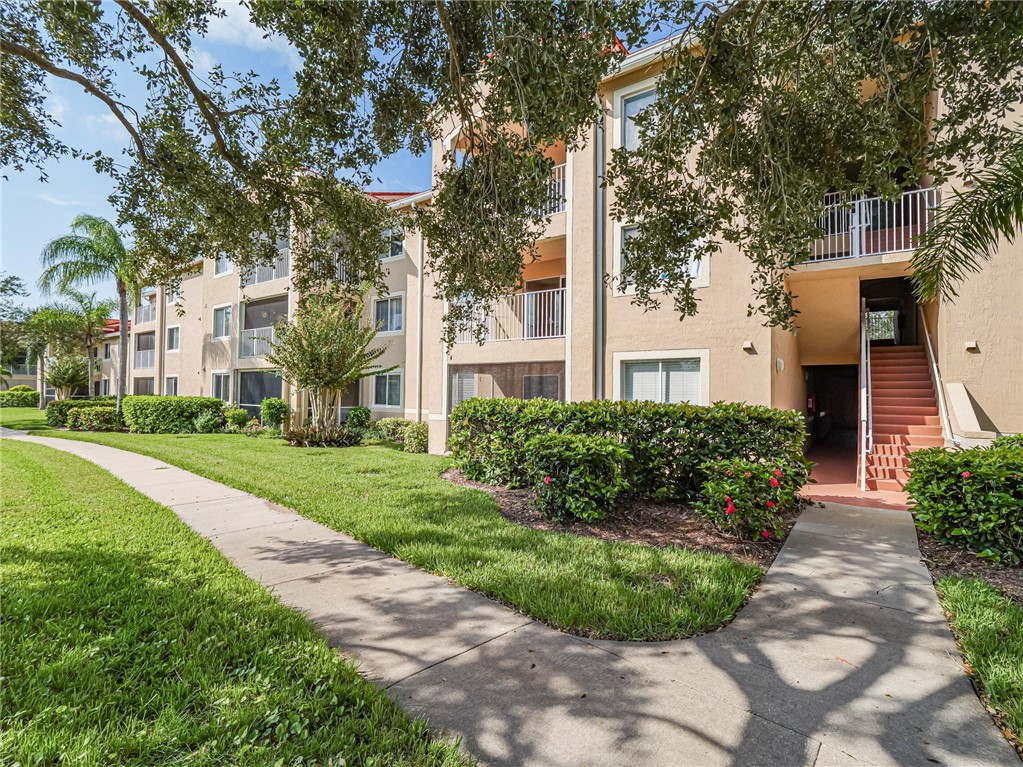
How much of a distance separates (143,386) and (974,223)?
35335 millimetres

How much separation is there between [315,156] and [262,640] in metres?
5.77

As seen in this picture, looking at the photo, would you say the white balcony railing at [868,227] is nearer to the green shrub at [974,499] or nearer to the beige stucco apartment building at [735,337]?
the beige stucco apartment building at [735,337]

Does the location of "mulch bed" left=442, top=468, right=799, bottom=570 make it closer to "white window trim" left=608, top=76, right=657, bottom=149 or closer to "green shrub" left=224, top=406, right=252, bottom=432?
"white window trim" left=608, top=76, right=657, bottom=149

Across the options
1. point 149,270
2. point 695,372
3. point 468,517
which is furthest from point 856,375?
point 149,270

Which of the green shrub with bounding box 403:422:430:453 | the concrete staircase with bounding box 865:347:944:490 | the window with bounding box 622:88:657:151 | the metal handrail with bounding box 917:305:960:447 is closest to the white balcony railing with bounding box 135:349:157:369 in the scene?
the green shrub with bounding box 403:422:430:453

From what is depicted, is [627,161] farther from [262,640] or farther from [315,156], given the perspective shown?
[262,640]

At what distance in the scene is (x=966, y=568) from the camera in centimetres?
482

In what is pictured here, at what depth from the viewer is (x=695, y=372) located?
988 cm

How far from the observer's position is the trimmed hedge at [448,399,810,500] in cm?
689

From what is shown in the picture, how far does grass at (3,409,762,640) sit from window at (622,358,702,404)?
452cm

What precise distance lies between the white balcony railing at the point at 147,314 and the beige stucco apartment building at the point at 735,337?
1926 cm

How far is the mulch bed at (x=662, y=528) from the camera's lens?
543cm

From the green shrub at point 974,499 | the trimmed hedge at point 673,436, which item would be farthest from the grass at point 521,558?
the green shrub at point 974,499

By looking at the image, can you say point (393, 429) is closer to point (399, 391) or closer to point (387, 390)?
point (399, 391)
